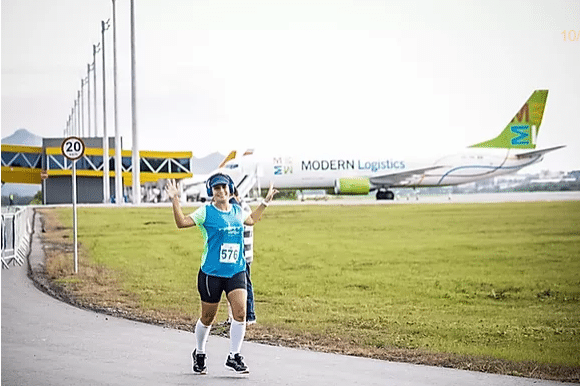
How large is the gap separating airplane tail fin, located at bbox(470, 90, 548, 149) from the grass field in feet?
3.22

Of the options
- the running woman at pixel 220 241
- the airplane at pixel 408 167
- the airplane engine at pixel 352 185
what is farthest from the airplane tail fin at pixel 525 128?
the airplane engine at pixel 352 185

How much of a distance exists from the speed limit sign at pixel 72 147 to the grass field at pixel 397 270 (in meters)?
1.39

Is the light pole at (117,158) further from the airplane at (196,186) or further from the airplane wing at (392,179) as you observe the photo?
the airplane wing at (392,179)

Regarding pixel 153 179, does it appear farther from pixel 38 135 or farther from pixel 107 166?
pixel 38 135

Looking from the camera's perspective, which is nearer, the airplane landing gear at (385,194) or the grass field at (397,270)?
the grass field at (397,270)

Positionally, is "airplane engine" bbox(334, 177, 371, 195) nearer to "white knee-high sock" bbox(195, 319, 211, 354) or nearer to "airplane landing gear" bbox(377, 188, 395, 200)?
"airplane landing gear" bbox(377, 188, 395, 200)

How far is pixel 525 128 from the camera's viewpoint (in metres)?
8.31

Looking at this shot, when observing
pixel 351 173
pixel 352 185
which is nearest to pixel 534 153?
pixel 351 173

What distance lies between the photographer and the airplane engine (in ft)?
69.8

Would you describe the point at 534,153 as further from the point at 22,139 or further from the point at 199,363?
the point at 22,139

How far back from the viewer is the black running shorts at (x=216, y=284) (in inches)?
211

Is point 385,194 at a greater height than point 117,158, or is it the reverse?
point 117,158

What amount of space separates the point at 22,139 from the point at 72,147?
55 centimetres

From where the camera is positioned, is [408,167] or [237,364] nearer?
[237,364]
